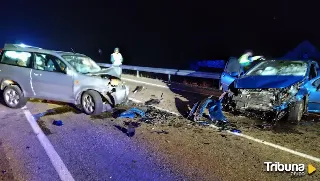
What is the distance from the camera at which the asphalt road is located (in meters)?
3.97

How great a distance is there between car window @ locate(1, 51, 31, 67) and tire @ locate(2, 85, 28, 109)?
667 millimetres

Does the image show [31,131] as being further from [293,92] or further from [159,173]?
[293,92]

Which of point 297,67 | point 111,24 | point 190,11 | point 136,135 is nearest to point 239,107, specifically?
point 297,67

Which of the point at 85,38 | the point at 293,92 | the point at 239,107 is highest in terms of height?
the point at 85,38

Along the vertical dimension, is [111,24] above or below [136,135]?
above

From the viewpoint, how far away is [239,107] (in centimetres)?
666

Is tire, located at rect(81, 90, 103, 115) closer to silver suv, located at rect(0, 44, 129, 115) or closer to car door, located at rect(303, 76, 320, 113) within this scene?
silver suv, located at rect(0, 44, 129, 115)

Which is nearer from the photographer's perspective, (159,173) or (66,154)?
(159,173)

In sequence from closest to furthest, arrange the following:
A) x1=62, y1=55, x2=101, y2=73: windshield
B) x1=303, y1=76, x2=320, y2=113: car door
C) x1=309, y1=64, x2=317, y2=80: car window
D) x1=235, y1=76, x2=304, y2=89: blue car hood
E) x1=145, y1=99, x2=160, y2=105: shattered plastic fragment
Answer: x1=235, y1=76, x2=304, y2=89: blue car hood < x1=303, y1=76, x2=320, y2=113: car door < x1=309, y1=64, x2=317, y2=80: car window < x1=62, y1=55, x2=101, y2=73: windshield < x1=145, y1=99, x2=160, y2=105: shattered plastic fragment

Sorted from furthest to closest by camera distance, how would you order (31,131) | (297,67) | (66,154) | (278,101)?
(297,67)
(278,101)
(31,131)
(66,154)

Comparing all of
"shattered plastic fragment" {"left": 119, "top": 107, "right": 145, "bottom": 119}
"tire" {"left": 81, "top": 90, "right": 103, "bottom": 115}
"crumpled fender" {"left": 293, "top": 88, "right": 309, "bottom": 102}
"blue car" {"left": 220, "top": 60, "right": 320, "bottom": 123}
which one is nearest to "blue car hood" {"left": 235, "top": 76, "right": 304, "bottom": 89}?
"blue car" {"left": 220, "top": 60, "right": 320, "bottom": 123}

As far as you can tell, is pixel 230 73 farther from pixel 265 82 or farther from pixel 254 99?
pixel 254 99

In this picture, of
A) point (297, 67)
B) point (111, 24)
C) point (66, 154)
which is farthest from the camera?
point (111, 24)

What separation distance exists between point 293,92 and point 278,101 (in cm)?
43
